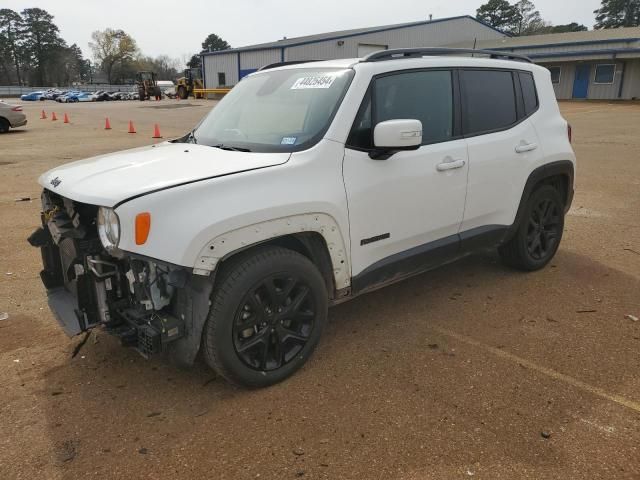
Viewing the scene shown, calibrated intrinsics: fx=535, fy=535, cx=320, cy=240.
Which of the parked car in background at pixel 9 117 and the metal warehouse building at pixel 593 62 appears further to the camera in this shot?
the metal warehouse building at pixel 593 62

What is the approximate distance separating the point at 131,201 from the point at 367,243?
59.7 inches

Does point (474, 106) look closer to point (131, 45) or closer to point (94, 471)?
point (94, 471)

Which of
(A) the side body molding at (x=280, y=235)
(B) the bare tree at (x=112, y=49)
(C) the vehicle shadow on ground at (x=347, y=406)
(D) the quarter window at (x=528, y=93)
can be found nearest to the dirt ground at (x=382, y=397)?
(C) the vehicle shadow on ground at (x=347, y=406)

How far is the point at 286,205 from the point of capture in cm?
298

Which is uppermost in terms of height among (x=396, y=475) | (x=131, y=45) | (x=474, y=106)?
(x=131, y=45)

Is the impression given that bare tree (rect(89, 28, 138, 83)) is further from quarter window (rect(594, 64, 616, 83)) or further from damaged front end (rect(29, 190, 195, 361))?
damaged front end (rect(29, 190, 195, 361))

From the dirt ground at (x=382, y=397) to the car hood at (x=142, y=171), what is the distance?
3.87 feet

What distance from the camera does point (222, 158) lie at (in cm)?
324

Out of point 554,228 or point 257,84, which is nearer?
point 257,84

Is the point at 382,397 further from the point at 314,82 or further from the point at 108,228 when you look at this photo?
the point at 314,82

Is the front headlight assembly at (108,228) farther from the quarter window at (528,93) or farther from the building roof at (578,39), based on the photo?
A: the building roof at (578,39)

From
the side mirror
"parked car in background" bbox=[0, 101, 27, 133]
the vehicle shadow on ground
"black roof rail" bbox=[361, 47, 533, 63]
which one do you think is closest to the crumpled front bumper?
the vehicle shadow on ground

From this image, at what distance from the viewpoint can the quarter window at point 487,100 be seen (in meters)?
4.17

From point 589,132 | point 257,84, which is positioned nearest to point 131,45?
point 589,132
